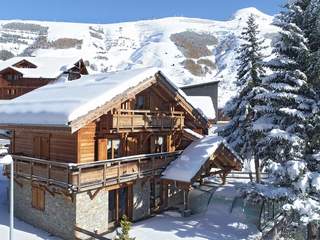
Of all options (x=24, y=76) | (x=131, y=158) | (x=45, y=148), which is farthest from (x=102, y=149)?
(x=24, y=76)

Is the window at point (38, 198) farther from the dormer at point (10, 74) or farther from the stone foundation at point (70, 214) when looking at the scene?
the dormer at point (10, 74)

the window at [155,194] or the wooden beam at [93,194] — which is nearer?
the wooden beam at [93,194]

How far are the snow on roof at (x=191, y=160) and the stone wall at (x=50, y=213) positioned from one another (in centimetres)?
618

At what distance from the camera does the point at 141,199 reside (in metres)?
23.9

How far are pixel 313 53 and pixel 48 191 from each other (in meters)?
14.1

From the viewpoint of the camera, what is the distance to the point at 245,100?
2662 centimetres

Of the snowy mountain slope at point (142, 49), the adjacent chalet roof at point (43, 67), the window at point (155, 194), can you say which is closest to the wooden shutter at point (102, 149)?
the window at point (155, 194)

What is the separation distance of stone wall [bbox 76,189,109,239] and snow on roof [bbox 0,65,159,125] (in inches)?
154

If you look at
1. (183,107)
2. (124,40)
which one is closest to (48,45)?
(124,40)

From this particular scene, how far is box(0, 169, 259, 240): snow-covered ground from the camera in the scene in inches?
813

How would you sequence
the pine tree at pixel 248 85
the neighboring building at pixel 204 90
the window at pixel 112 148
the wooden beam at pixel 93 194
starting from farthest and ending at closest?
the neighboring building at pixel 204 90, the pine tree at pixel 248 85, the window at pixel 112 148, the wooden beam at pixel 93 194

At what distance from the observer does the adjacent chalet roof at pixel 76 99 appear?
1917 centimetres

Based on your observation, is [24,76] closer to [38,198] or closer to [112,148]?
[38,198]

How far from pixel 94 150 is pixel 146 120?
352 centimetres
